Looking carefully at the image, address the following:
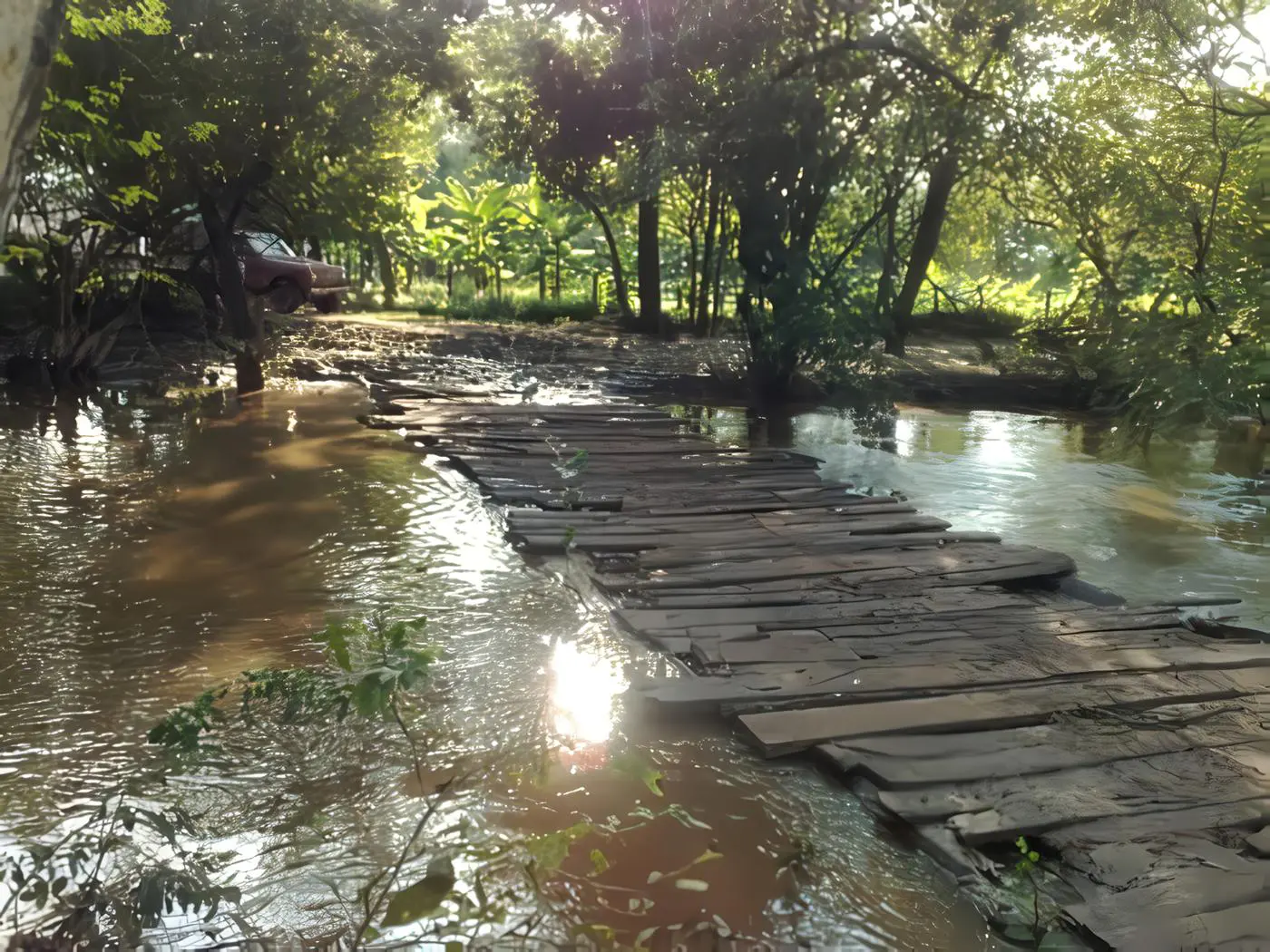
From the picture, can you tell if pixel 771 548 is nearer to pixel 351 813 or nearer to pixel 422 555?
pixel 422 555

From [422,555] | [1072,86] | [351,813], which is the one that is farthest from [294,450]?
[1072,86]

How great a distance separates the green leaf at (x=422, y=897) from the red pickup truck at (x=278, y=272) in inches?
574

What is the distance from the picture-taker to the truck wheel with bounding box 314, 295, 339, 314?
17.6 meters

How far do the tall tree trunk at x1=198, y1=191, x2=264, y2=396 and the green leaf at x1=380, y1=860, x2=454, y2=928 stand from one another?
9.11 meters

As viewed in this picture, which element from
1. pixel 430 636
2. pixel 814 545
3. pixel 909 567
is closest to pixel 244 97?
pixel 814 545

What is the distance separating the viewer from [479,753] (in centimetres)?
296

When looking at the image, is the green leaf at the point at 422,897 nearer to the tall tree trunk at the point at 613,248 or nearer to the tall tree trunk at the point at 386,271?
the tall tree trunk at the point at 613,248

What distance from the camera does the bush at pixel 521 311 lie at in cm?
2002

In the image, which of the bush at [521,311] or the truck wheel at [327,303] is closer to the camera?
the truck wheel at [327,303]

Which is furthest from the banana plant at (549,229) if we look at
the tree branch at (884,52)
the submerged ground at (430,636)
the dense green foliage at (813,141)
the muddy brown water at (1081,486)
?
the submerged ground at (430,636)

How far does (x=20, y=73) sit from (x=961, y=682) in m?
3.12

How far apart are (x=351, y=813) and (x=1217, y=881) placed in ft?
7.01

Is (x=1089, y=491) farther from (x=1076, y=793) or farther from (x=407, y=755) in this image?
(x=407, y=755)

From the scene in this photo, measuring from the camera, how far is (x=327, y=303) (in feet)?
58.3
